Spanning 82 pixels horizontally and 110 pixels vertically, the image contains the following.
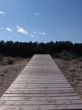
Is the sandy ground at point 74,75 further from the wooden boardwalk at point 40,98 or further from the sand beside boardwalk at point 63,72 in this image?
the wooden boardwalk at point 40,98

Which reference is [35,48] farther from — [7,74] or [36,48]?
[7,74]

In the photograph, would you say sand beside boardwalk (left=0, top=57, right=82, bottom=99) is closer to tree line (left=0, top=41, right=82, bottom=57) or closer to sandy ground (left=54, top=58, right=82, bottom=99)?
sandy ground (left=54, top=58, right=82, bottom=99)

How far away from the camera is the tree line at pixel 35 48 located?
1172 inches

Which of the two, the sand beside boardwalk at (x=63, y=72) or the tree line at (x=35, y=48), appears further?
the tree line at (x=35, y=48)

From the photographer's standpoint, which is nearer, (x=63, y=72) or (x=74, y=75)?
(x=74, y=75)

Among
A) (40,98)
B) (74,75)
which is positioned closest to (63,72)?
(74,75)

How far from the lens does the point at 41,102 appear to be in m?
4.92

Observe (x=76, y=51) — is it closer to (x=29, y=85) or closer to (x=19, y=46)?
(x=19, y=46)

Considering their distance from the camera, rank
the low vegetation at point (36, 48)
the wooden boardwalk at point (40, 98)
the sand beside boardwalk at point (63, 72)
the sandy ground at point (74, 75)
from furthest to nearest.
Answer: the low vegetation at point (36, 48) → the sand beside boardwalk at point (63, 72) → the sandy ground at point (74, 75) → the wooden boardwalk at point (40, 98)

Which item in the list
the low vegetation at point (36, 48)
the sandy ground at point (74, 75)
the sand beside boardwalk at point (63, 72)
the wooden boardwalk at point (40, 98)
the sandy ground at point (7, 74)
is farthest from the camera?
the low vegetation at point (36, 48)

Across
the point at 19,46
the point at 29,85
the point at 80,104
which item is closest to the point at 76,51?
A: the point at 19,46

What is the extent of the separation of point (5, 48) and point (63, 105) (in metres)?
25.6

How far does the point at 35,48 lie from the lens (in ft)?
100

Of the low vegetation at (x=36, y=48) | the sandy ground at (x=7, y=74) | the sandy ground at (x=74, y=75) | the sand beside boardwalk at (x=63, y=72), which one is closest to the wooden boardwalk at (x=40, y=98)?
the sand beside boardwalk at (x=63, y=72)
